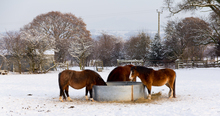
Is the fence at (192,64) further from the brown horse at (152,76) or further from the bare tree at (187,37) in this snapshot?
the brown horse at (152,76)

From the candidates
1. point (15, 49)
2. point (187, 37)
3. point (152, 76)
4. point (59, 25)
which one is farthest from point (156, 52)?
point (152, 76)

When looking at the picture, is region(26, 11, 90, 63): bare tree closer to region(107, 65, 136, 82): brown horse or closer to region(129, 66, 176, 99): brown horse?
region(107, 65, 136, 82): brown horse

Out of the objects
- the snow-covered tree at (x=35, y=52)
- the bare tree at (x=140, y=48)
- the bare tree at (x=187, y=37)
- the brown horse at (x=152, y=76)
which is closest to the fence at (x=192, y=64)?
the bare tree at (x=187, y=37)

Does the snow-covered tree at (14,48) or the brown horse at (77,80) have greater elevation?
the snow-covered tree at (14,48)

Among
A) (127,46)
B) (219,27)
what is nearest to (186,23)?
(219,27)

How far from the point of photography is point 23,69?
24.3 m

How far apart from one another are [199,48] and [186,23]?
17.2 feet

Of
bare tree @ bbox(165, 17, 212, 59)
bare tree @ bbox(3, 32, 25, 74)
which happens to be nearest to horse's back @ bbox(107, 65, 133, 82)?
bare tree @ bbox(3, 32, 25, 74)

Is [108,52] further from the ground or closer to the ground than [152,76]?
further from the ground

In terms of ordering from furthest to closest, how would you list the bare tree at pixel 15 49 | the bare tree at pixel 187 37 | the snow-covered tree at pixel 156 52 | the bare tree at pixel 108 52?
1. the bare tree at pixel 108 52
2. the snow-covered tree at pixel 156 52
3. the bare tree at pixel 187 37
4. the bare tree at pixel 15 49

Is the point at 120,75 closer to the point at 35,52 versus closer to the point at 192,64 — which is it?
the point at 35,52

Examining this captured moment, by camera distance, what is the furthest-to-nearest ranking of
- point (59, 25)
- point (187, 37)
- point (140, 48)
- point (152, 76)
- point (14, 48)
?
point (59, 25) < point (140, 48) < point (187, 37) < point (14, 48) < point (152, 76)

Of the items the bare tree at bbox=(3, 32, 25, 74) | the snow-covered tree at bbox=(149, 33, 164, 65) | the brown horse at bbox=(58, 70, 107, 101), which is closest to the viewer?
the brown horse at bbox=(58, 70, 107, 101)

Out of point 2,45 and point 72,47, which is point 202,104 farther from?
point 72,47
